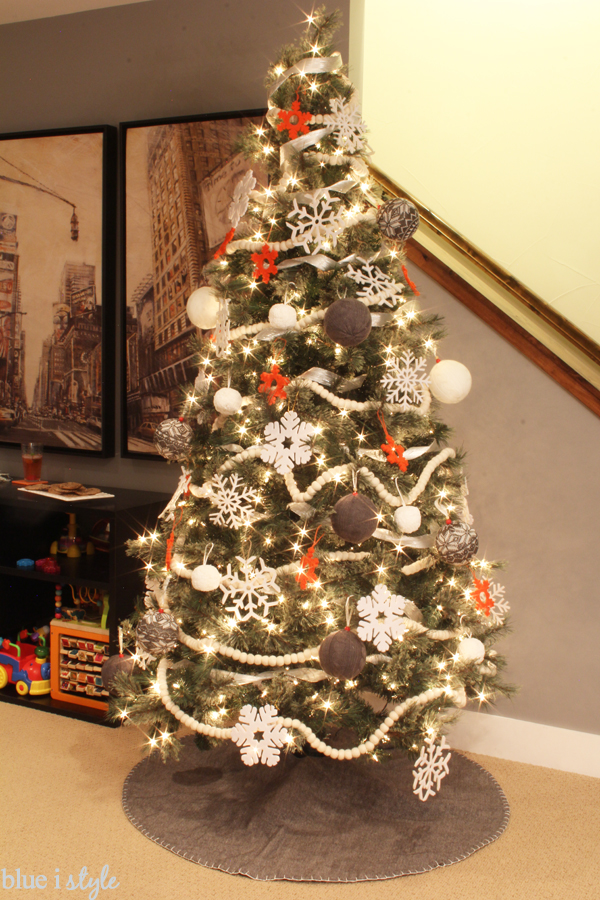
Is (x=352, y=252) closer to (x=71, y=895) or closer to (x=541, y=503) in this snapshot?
(x=541, y=503)

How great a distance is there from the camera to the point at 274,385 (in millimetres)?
1568

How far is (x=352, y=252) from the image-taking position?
1602 mm

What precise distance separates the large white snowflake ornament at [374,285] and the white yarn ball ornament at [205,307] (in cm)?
37

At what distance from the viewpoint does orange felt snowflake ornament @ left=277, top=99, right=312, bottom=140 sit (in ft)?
5.19

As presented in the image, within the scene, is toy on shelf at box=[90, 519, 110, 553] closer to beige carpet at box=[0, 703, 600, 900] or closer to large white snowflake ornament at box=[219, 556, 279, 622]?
beige carpet at box=[0, 703, 600, 900]

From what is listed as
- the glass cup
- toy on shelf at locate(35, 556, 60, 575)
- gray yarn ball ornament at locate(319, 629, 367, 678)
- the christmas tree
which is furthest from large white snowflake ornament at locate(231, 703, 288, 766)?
the glass cup

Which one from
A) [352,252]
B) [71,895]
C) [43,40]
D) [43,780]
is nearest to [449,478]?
[352,252]

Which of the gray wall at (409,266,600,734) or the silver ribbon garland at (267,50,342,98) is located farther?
the gray wall at (409,266,600,734)

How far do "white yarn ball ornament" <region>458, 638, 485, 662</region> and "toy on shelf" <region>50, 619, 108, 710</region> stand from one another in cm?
117

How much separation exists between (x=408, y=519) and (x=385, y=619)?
8.9 inches

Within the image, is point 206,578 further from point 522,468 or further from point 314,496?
point 522,468

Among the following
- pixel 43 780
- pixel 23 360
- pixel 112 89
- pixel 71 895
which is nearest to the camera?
pixel 71 895

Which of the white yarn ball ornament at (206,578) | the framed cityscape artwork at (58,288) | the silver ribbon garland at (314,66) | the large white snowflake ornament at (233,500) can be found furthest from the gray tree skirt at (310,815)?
the silver ribbon garland at (314,66)

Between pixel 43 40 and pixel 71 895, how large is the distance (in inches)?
108
